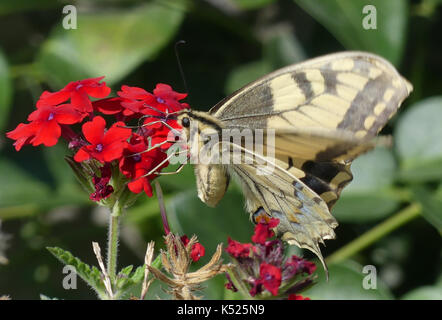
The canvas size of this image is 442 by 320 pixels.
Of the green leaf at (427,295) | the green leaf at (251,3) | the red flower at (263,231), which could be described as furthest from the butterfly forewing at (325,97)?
the green leaf at (251,3)

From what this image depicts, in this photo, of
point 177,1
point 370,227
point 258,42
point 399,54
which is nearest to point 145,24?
point 177,1

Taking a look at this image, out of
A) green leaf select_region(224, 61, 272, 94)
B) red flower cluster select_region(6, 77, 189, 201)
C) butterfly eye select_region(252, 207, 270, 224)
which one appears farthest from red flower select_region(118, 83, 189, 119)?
green leaf select_region(224, 61, 272, 94)

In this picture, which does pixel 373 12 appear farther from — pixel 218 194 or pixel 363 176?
pixel 218 194

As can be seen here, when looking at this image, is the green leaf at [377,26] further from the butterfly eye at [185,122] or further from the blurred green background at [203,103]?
the butterfly eye at [185,122]

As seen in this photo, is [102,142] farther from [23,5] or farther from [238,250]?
[23,5]

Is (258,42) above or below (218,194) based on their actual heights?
above
